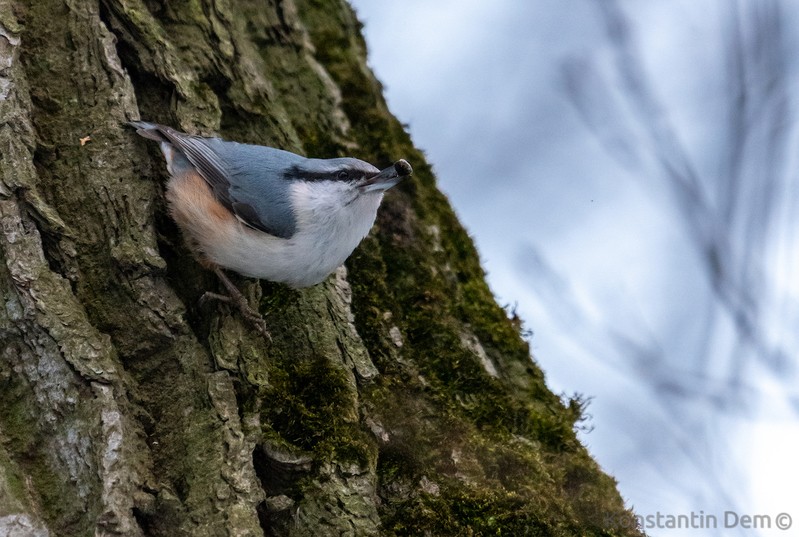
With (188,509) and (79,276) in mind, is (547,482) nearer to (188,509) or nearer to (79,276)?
(188,509)

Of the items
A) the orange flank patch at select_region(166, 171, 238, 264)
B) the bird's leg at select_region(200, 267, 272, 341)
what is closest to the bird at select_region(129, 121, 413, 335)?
the orange flank patch at select_region(166, 171, 238, 264)

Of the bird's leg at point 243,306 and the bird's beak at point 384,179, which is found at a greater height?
the bird's beak at point 384,179

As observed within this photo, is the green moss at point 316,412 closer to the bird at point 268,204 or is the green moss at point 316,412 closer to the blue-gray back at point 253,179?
the bird at point 268,204

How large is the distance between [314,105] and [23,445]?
1.91m

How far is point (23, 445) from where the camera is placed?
2.21 meters

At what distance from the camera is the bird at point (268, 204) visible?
304 centimetres

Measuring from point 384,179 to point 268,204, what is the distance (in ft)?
1.53

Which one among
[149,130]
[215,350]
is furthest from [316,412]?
[149,130]

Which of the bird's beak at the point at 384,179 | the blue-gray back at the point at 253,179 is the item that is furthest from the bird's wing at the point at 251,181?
the bird's beak at the point at 384,179

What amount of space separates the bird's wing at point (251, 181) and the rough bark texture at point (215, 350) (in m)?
0.12

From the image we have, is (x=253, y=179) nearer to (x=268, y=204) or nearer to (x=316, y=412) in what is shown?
(x=268, y=204)

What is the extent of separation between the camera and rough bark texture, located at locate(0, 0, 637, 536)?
223 centimetres

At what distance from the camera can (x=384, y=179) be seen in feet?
10.3

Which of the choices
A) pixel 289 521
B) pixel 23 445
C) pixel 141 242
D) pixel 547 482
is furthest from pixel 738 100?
pixel 23 445
